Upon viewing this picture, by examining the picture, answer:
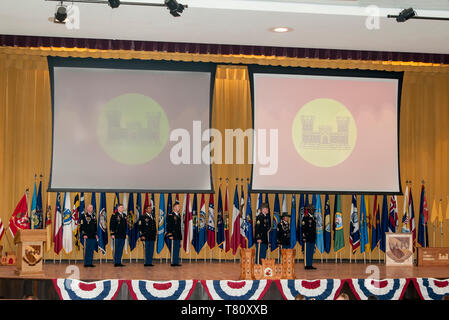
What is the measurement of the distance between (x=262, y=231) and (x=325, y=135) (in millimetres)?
1878

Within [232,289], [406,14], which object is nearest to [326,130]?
[406,14]

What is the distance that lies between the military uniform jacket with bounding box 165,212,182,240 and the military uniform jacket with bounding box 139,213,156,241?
209 millimetres

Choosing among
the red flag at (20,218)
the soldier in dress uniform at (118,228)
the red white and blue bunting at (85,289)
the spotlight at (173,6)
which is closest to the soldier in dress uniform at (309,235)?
the soldier in dress uniform at (118,228)

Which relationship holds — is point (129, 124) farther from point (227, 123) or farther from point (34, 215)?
point (34, 215)

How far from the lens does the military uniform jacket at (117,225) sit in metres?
7.54

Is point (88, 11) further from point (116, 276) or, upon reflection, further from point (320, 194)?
point (320, 194)

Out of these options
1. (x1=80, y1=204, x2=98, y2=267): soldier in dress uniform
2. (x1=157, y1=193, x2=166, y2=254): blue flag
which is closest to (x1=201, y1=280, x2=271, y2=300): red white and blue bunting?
(x1=157, y1=193, x2=166, y2=254): blue flag

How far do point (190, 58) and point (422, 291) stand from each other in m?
4.61

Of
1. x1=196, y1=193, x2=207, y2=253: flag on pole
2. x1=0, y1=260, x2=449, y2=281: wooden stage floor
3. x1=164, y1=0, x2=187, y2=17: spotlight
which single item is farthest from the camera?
x1=196, y1=193, x2=207, y2=253: flag on pole

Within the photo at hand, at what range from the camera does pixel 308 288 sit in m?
6.28

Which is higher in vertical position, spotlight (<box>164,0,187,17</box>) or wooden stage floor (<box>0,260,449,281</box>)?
spotlight (<box>164,0,187,17</box>)

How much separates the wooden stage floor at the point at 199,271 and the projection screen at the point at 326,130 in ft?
4.18

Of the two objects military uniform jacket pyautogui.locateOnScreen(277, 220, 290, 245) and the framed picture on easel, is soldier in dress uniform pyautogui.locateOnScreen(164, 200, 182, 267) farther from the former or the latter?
the framed picture on easel

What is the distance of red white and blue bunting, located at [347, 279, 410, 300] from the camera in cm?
632
